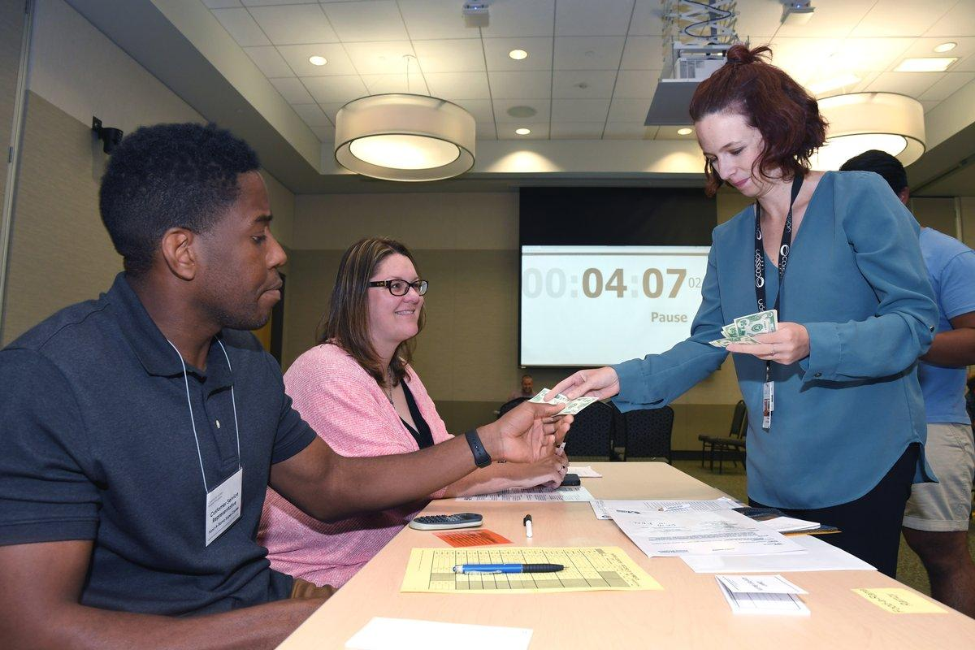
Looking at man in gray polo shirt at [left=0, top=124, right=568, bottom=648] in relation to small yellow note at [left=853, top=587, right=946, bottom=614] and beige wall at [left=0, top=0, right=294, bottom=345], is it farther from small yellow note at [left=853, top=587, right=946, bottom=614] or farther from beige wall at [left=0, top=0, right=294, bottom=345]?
beige wall at [left=0, top=0, right=294, bottom=345]

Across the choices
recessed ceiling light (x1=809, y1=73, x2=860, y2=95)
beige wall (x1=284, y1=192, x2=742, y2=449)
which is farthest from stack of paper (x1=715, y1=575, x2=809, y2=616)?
beige wall (x1=284, y1=192, x2=742, y2=449)

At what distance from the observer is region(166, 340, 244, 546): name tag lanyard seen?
1086mm

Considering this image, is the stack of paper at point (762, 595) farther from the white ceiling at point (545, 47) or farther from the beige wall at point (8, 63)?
the white ceiling at point (545, 47)

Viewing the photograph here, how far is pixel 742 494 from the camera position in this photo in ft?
20.3

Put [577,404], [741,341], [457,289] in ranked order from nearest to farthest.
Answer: [741,341]
[577,404]
[457,289]

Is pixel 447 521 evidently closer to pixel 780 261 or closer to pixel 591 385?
pixel 591 385

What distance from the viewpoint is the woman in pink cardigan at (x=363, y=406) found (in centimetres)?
162

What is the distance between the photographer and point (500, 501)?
172 centimetres

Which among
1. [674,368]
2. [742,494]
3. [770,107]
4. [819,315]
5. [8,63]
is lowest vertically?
[742,494]

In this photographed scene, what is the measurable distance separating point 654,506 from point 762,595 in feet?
2.05

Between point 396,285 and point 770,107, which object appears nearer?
point 770,107

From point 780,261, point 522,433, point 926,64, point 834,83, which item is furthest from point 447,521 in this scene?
point 926,64

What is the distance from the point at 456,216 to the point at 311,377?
7714mm

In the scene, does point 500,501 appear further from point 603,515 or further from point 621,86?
point 621,86
